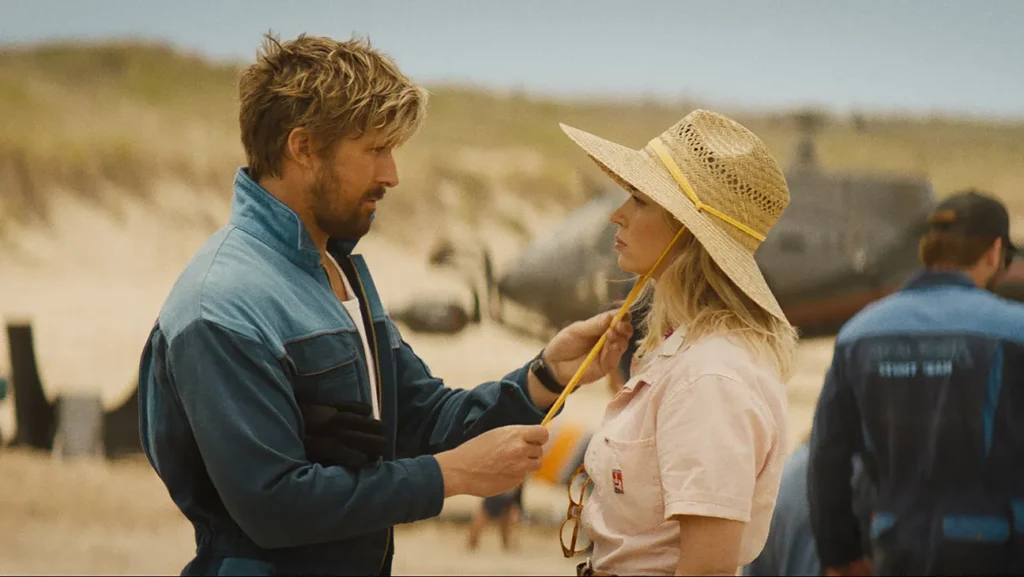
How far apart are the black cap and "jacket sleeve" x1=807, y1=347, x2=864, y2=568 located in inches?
17.7

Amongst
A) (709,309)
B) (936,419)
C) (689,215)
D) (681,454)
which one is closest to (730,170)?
(689,215)

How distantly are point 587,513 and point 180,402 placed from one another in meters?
0.58

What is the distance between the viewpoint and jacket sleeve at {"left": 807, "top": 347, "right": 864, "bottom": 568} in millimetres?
2939

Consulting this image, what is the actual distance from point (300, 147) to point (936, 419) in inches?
74.3

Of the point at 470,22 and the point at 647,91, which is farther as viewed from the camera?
the point at 647,91

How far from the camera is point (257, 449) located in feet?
4.87

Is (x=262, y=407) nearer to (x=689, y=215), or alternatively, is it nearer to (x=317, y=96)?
(x=317, y=96)

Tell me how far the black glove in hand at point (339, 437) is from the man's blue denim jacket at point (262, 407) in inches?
0.7

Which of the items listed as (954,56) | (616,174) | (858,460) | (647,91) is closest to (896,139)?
(954,56)

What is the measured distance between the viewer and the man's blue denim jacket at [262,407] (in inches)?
58.8

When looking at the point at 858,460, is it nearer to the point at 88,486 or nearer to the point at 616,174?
the point at 616,174

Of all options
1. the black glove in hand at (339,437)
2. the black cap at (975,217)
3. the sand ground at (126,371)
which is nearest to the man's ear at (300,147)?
the black glove in hand at (339,437)

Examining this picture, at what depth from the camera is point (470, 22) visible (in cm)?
765

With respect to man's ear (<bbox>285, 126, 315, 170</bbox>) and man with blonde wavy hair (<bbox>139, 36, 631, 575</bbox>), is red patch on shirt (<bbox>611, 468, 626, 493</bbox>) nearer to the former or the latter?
man with blonde wavy hair (<bbox>139, 36, 631, 575</bbox>)
